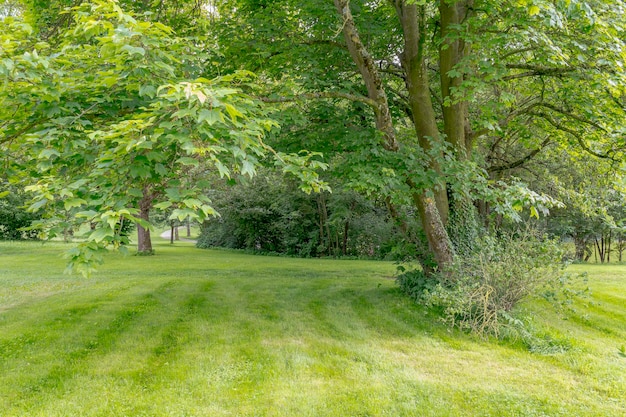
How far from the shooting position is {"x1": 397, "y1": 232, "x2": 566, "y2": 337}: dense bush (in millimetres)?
6410

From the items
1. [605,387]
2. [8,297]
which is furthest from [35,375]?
[605,387]

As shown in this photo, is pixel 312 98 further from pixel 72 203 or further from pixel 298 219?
pixel 298 219

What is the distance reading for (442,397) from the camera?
440cm

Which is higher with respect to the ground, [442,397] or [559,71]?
[559,71]

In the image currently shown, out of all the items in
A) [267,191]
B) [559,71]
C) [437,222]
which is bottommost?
[437,222]

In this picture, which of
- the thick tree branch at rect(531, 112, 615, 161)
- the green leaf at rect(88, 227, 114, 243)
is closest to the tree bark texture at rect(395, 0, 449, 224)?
the thick tree branch at rect(531, 112, 615, 161)

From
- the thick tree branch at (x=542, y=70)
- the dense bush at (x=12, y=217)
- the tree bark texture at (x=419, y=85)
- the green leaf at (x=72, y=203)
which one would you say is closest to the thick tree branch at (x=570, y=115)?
the thick tree branch at (x=542, y=70)

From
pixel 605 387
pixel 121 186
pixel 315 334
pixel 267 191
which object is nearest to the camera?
pixel 121 186

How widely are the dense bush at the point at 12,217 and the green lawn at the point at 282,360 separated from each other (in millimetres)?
18162

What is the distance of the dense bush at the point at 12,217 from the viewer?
23.9 m

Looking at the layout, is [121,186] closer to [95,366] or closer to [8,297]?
[95,366]

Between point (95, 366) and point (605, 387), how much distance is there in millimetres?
6227

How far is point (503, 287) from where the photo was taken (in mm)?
6684

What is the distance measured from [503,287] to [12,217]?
29484 mm
